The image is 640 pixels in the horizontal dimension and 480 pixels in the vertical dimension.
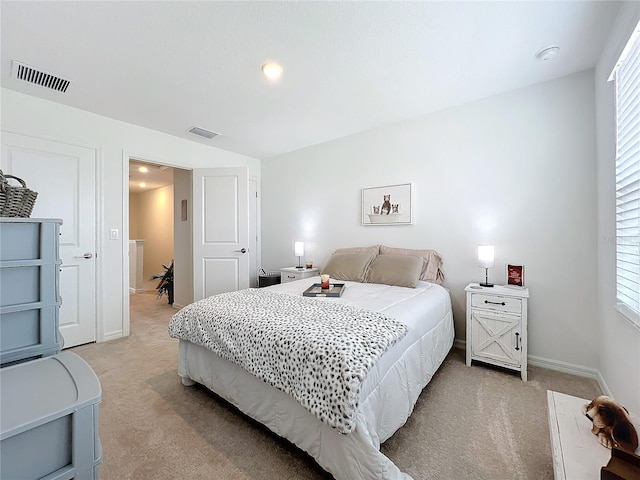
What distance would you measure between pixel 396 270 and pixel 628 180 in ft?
5.42

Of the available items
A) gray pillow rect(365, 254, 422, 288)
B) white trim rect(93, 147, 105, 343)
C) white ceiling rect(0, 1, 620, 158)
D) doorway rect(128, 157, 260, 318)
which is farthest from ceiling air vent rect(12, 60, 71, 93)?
gray pillow rect(365, 254, 422, 288)

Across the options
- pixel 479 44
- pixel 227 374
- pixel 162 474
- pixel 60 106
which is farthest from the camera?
pixel 60 106

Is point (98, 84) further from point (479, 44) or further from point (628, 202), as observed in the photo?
point (628, 202)

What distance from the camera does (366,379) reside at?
1.22 meters

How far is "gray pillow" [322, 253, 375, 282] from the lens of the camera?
2961mm

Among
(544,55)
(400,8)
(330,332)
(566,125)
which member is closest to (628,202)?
(566,125)

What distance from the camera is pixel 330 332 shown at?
140cm

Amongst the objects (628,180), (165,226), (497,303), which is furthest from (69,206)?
(628,180)

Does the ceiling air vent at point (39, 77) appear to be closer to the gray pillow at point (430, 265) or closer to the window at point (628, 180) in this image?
the gray pillow at point (430, 265)

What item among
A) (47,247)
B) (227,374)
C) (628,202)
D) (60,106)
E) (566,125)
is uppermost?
(60,106)

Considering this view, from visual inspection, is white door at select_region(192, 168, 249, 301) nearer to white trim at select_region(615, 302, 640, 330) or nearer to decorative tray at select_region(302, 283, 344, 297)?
decorative tray at select_region(302, 283, 344, 297)

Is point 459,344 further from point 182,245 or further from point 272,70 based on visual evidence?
point 182,245

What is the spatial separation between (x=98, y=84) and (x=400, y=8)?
8.40ft

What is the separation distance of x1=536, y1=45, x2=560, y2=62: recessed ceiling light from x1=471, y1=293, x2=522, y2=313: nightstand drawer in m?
1.84
